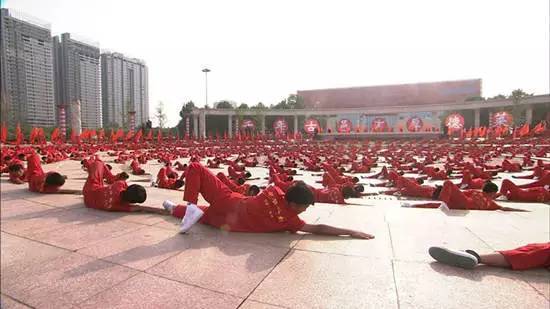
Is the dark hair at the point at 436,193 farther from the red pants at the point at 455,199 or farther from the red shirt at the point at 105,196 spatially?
the red shirt at the point at 105,196

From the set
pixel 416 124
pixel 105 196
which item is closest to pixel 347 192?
pixel 105 196

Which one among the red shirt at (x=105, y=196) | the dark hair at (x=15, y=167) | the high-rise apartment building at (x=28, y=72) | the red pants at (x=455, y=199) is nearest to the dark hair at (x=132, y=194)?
the red shirt at (x=105, y=196)

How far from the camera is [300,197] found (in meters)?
3.68

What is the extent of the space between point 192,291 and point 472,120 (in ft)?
200

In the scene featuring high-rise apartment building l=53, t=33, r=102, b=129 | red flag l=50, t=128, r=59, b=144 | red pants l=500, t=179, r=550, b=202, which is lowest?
red pants l=500, t=179, r=550, b=202

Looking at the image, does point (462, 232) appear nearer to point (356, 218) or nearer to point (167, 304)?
point (356, 218)

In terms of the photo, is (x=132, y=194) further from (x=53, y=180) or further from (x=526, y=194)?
(x=526, y=194)

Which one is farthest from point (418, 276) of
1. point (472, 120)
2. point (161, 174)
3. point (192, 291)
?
point (472, 120)

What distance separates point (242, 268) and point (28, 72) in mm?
2428

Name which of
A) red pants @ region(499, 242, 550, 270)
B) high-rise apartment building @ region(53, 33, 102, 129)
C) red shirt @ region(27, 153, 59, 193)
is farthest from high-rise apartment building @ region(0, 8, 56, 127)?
red pants @ region(499, 242, 550, 270)

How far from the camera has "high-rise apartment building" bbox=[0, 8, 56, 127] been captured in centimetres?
212

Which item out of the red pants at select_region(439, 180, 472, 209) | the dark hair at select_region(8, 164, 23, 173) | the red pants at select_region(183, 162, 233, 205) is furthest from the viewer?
the dark hair at select_region(8, 164, 23, 173)

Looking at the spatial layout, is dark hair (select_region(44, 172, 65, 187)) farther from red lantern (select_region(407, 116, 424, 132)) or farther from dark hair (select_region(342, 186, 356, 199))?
red lantern (select_region(407, 116, 424, 132))

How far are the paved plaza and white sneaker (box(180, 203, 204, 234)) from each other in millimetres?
105
